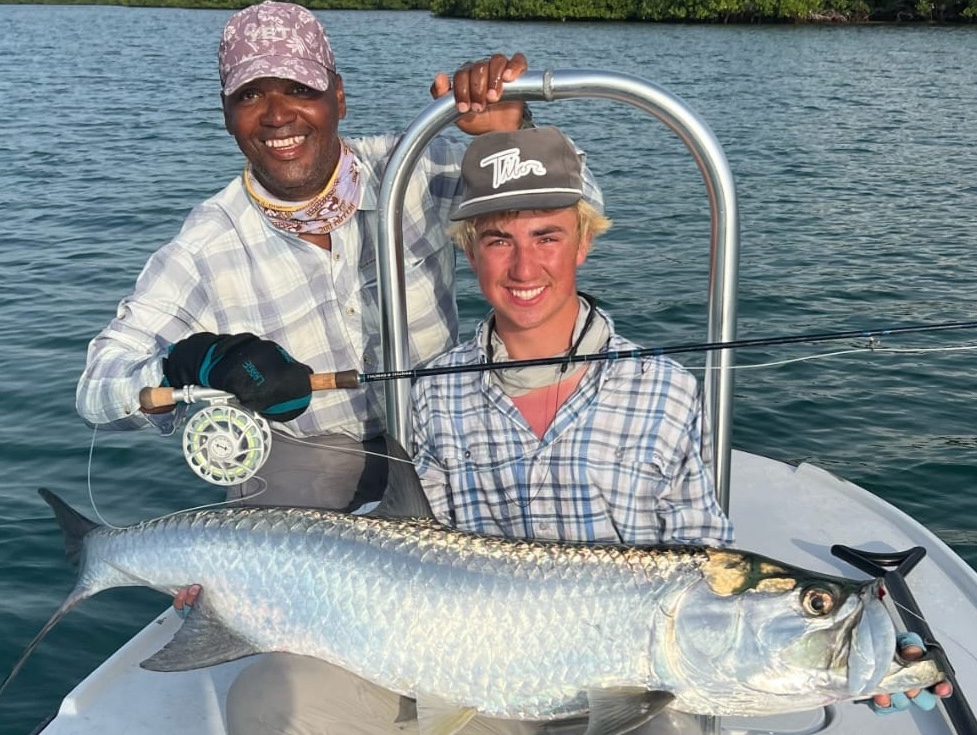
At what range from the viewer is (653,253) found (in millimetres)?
12516

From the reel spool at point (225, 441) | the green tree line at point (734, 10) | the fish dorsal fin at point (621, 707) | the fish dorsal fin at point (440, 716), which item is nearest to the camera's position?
the fish dorsal fin at point (621, 707)

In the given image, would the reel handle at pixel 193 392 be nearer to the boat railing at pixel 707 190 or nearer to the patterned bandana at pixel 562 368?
the boat railing at pixel 707 190

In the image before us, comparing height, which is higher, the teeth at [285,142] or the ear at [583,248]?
the teeth at [285,142]

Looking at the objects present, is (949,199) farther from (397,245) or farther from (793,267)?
(397,245)

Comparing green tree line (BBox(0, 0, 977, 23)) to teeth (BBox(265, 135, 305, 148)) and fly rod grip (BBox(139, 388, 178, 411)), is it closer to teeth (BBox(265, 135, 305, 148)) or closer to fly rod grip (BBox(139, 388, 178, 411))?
teeth (BBox(265, 135, 305, 148))

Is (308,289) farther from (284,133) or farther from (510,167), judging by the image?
(510,167)

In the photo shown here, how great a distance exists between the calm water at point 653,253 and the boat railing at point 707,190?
2.90 meters

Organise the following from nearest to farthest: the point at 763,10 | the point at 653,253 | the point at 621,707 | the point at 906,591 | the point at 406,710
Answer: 1. the point at 621,707
2. the point at 406,710
3. the point at 906,591
4. the point at 653,253
5. the point at 763,10

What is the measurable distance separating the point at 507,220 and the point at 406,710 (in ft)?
4.79

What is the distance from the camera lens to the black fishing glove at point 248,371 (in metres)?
3.00

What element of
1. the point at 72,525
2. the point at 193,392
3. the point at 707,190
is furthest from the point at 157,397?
the point at 707,190

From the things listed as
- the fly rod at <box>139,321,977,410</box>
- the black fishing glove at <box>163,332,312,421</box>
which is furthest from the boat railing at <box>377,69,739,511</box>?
the black fishing glove at <box>163,332,312,421</box>

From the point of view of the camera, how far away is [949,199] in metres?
15.2

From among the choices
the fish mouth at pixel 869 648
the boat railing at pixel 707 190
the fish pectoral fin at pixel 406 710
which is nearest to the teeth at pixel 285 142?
the boat railing at pixel 707 190
